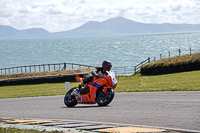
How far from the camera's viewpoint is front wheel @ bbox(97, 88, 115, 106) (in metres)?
11.3

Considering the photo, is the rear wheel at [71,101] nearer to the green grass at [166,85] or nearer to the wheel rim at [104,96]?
the wheel rim at [104,96]

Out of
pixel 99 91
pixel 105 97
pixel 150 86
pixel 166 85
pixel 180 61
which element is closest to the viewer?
pixel 105 97

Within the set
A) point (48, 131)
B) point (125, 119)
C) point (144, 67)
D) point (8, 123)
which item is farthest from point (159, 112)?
point (144, 67)

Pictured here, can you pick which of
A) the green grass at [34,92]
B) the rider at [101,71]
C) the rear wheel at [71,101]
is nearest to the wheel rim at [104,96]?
the rider at [101,71]

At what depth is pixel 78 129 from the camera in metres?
7.88

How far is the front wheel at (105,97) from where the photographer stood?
11.3 metres

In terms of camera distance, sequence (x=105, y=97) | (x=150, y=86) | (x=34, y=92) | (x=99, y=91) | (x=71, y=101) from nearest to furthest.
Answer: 1. (x=105, y=97)
2. (x=99, y=91)
3. (x=71, y=101)
4. (x=150, y=86)
5. (x=34, y=92)

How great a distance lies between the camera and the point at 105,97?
11.6m

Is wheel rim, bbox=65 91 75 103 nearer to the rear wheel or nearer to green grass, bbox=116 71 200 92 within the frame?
the rear wheel

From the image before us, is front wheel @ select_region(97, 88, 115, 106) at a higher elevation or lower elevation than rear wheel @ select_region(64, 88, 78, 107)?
higher

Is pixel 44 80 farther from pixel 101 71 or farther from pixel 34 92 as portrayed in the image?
pixel 101 71

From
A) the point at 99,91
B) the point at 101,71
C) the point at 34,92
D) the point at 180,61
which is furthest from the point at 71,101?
the point at 180,61

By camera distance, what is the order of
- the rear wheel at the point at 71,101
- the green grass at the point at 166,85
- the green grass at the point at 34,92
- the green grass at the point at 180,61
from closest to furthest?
the rear wheel at the point at 71,101, the green grass at the point at 166,85, the green grass at the point at 34,92, the green grass at the point at 180,61

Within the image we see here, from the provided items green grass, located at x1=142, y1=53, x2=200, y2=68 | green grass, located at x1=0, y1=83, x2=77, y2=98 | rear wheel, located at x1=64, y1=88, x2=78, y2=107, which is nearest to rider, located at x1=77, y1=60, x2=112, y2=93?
rear wheel, located at x1=64, y1=88, x2=78, y2=107
